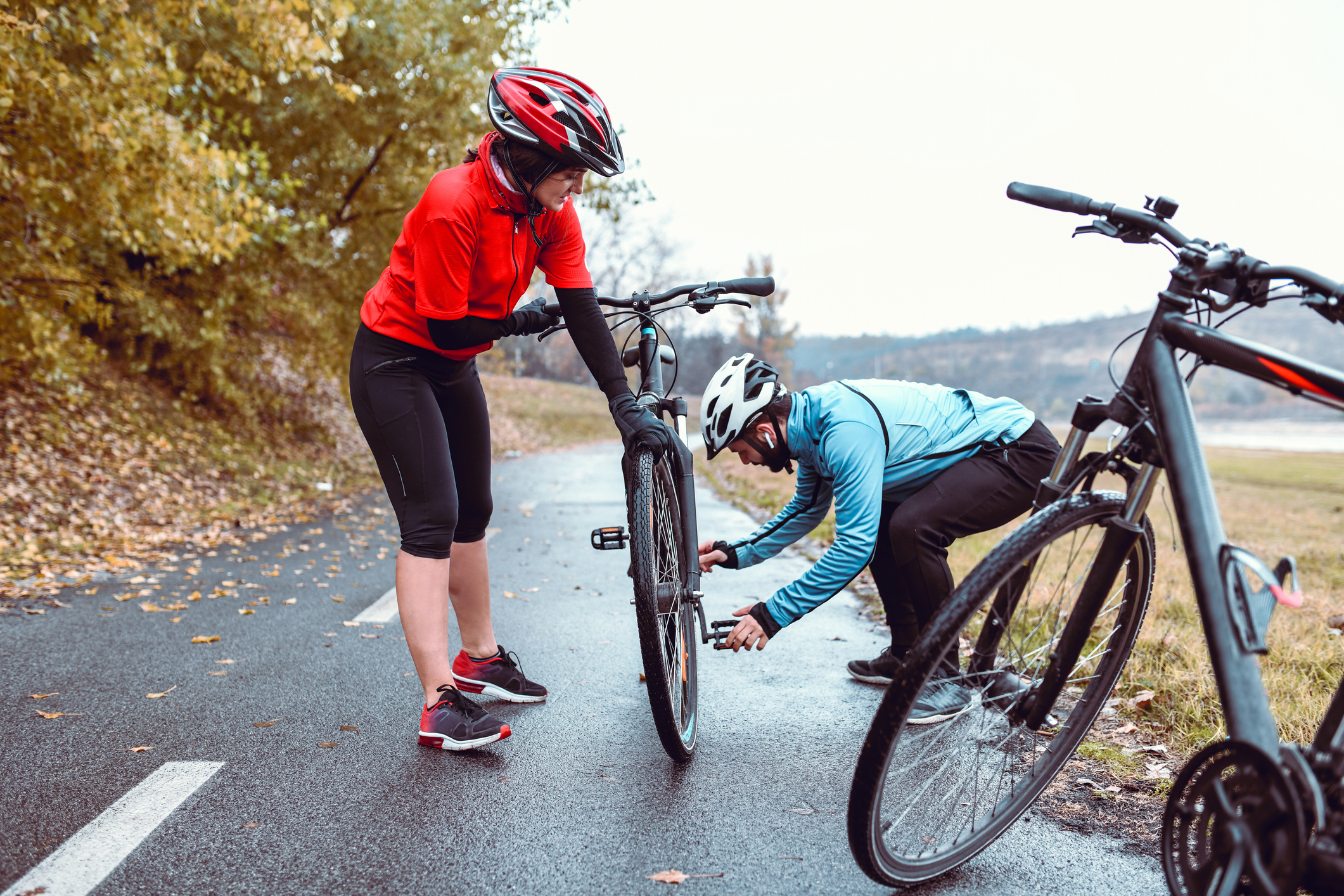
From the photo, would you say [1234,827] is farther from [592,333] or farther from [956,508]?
[592,333]

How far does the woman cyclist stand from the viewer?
2840mm

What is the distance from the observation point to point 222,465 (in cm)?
1216

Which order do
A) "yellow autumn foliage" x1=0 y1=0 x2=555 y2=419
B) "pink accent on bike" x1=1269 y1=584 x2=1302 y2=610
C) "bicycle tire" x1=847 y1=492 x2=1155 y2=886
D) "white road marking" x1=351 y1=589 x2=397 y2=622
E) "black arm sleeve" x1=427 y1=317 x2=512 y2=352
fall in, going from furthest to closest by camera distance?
"yellow autumn foliage" x1=0 y1=0 x2=555 y2=419, "white road marking" x1=351 y1=589 x2=397 y2=622, "black arm sleeve" x1=427 y1=317 x2=512 y2=352, "bicycle tire" x1=847 y1=492 x2=1155 y2=886, "pink accent on bike" x1=1269 y1=584 x2=1302 y2=610

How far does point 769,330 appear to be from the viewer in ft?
206

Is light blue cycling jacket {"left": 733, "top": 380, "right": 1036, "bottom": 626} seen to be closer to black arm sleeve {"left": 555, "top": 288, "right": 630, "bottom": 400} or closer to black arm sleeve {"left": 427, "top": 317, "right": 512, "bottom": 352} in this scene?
black arm sleeve {"left": 555, "top": 288, "right": 630, "bottom": 400}

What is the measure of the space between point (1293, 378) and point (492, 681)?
3000mm

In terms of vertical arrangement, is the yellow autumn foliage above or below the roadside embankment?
above

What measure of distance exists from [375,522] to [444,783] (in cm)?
710

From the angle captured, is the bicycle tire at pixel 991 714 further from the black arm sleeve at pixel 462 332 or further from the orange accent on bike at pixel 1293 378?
the black arm sleeve at pixel 462 332

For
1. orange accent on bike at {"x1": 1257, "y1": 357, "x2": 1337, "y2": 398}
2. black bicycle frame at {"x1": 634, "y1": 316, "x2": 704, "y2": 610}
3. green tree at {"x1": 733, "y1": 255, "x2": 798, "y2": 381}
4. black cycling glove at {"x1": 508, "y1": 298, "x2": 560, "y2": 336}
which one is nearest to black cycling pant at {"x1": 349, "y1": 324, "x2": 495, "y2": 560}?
black cycling glove at {"x1": 508, "y1": 298, "x2": 560, "y2": 336}

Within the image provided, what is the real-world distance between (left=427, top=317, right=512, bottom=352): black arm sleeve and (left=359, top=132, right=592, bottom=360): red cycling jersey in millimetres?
29

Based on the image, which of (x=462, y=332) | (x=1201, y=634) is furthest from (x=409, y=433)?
(x=1201, y=634)

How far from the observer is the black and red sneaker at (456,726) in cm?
314

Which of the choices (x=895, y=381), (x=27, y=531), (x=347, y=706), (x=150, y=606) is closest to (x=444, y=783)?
(x=347, y=706)
